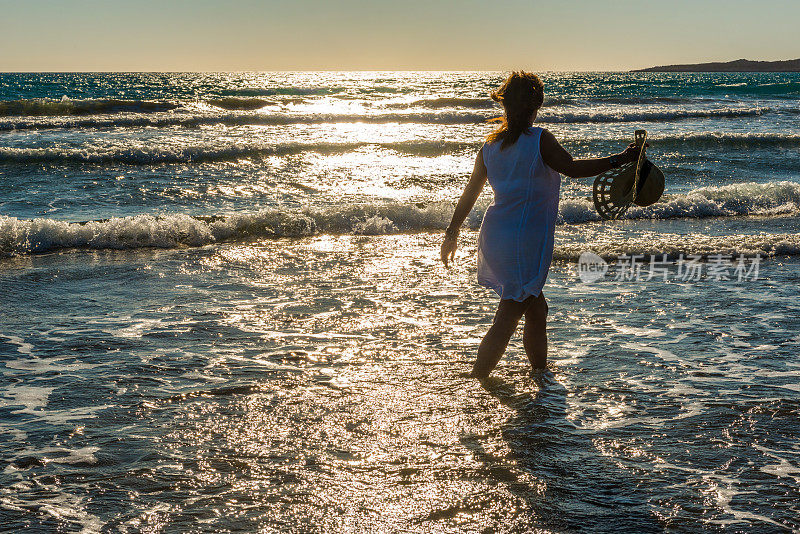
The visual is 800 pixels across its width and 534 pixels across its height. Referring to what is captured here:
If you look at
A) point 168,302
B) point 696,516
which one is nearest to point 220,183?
point 168,302

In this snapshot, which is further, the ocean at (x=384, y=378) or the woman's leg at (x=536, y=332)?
the woman's leg at (x=536, y=332)

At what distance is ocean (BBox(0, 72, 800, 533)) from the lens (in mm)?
2932

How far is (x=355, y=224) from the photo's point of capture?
32.0 ft

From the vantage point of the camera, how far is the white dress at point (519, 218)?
3875mm

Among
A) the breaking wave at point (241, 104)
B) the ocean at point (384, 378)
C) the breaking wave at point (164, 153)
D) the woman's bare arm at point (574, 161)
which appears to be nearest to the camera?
the ocean at point (384, 378)

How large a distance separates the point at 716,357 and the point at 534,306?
1471 mm

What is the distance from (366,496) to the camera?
2.94 meters

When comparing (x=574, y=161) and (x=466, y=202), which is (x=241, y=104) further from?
(x=574, y=161)

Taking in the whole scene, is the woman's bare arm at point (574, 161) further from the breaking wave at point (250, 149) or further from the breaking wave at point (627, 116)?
the breaking wave at point (627, 116)

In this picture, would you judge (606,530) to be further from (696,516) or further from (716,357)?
(716,357)

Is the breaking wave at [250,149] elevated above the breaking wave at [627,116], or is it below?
below

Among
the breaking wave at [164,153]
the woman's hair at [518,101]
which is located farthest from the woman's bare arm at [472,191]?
the breaking wave at [164,153]

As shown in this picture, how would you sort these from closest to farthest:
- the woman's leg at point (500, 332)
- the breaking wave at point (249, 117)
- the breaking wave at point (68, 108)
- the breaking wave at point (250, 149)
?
the woman's leg at point (500, 332)
the breaking wave at point (250, 149)
the breaking wave at point (249, 117)
the breaking wave at point (68, 108)

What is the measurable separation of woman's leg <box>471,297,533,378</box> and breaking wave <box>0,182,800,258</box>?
3.85 meters
